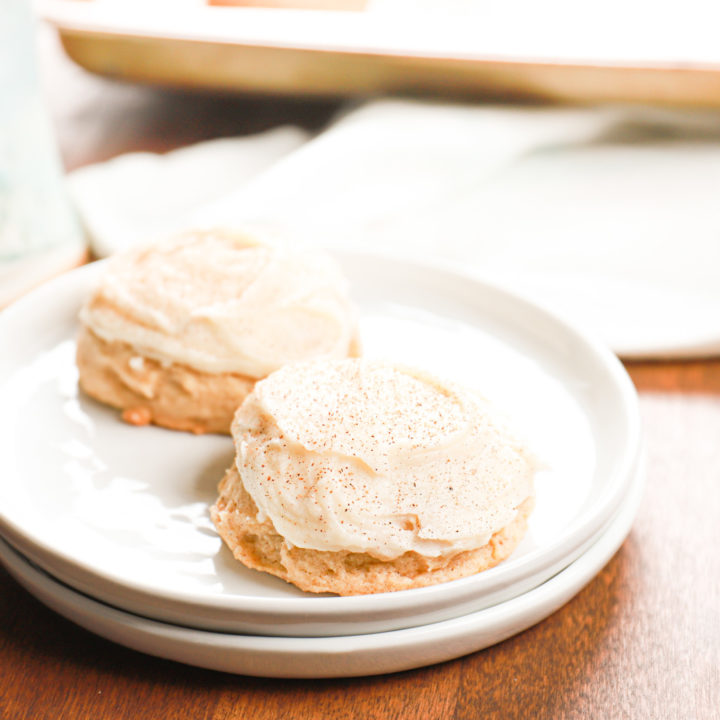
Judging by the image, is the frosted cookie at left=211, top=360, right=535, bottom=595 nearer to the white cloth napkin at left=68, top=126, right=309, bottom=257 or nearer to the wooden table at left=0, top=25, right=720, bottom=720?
the wooden table at left=0, top=25, right=720, bottom=720

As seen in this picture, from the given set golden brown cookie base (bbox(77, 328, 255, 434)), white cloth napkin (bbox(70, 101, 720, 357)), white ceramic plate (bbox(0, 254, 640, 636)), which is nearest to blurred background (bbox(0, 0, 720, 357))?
white cloth napkin (bbox(70, 101, 720, 357))

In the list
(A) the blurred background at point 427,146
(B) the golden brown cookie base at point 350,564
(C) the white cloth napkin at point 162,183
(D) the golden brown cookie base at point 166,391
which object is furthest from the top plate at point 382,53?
(B) the golden brown cookie base at point 350,564

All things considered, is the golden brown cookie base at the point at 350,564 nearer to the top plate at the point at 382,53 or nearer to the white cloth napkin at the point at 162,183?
the white cloth napkin at the point at 162,183

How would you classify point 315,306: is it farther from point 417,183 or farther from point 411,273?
point 417,183

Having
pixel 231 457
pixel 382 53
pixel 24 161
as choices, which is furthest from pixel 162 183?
pixel 231 457

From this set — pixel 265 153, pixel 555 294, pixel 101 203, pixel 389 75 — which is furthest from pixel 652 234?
pixel 101 203

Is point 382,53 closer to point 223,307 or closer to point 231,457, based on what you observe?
point 223,307
